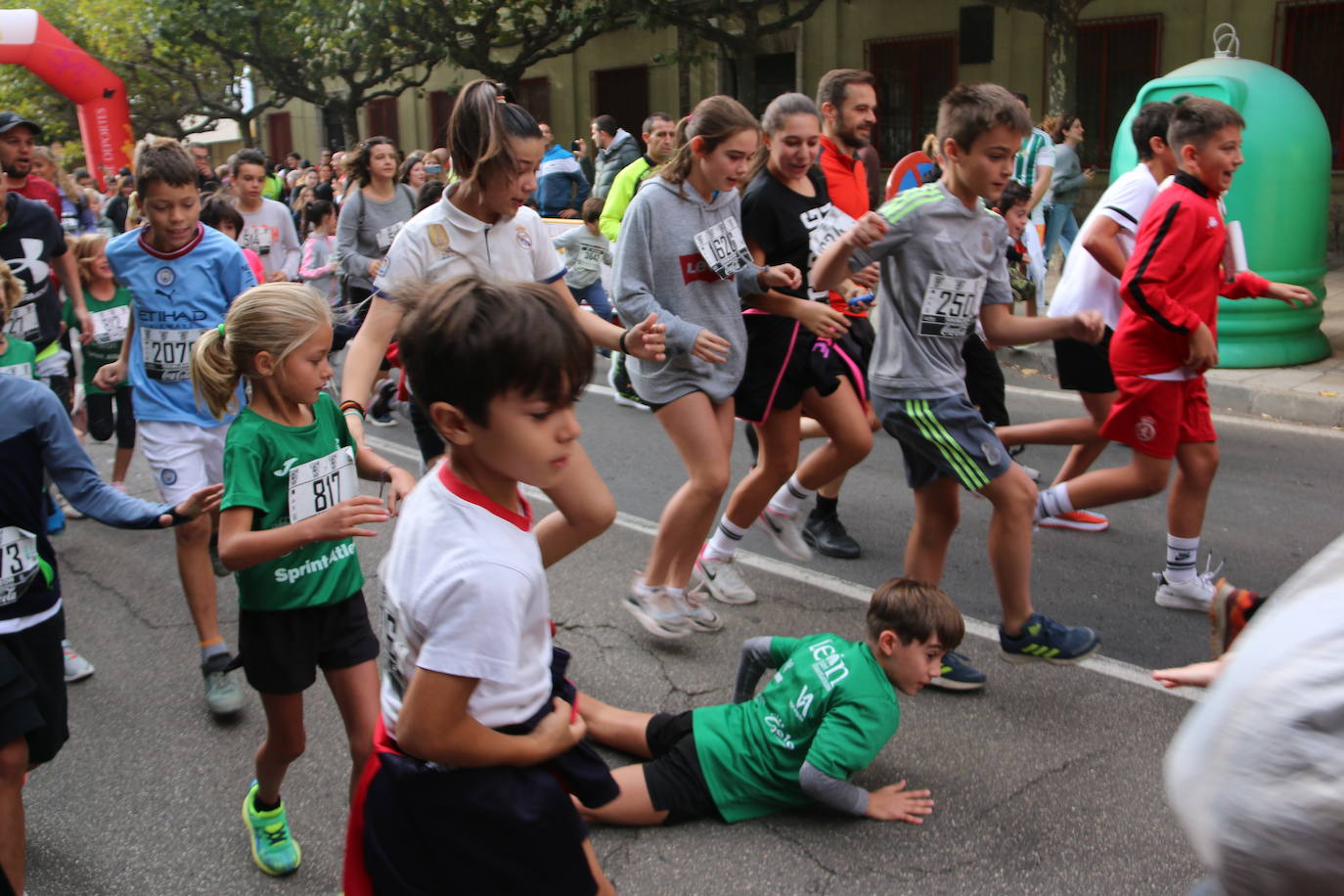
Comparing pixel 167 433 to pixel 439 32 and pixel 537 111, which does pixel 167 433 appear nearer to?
pixel 439 32

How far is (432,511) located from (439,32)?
79.4 feet

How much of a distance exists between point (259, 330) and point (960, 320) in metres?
2.18

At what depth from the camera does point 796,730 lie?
127 inches

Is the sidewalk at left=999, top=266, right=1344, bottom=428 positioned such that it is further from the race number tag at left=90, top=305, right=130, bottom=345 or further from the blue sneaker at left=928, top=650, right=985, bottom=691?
the race number tag at left=90, top=305, right=130, bottom=345

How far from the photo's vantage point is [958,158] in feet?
12.4

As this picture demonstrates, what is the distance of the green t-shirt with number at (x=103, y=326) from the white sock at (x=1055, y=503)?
452 cm

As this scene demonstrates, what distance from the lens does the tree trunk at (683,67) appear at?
75.8ft

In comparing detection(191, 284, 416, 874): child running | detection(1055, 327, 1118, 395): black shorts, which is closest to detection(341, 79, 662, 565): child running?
detection(191, 284, 416, 874): child running

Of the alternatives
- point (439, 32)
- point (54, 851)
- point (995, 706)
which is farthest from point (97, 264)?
point (439, 32)

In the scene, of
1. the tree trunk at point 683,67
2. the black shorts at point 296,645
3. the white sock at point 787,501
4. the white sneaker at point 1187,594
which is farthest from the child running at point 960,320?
the tree trunk at point 683,67

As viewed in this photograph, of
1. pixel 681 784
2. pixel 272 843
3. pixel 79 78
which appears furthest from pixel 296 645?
pixel 79 78

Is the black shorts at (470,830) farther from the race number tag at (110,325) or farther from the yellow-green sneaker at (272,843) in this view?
the race number tag at (110,325)

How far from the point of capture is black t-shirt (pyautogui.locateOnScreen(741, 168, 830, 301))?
461cm

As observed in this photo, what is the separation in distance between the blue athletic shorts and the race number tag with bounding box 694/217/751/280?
0.75m
